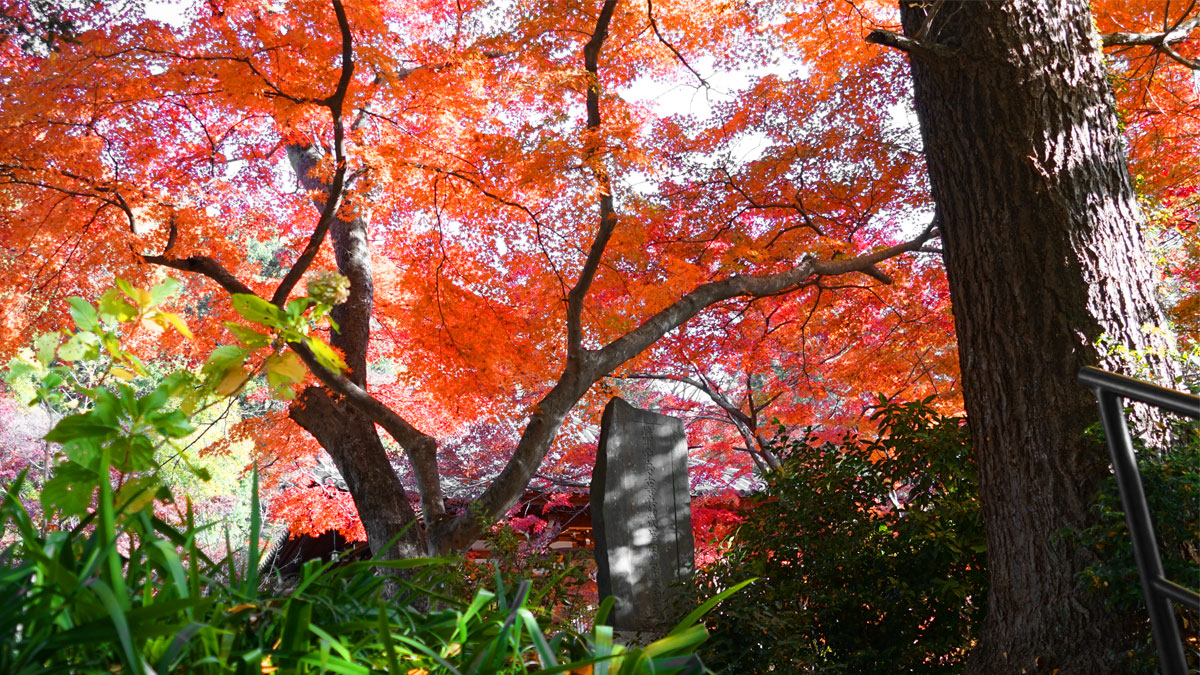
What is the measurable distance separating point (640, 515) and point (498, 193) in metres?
2.94

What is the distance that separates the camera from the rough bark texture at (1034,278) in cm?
321

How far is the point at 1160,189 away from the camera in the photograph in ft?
17.8

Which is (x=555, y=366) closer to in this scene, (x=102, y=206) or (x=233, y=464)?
(x=102, y=206)

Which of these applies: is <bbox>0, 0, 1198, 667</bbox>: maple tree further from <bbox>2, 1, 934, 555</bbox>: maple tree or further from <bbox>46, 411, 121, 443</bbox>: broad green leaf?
<bbox>46, 411, 121, 443</bbox>: broad green leaf

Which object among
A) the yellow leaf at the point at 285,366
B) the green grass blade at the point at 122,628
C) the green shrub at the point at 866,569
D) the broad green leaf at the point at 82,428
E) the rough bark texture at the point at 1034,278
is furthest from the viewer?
the green shrub at the point at 866,569

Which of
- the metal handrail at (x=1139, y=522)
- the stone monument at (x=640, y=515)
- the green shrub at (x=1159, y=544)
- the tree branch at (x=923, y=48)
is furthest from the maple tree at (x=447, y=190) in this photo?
the metal handrail at (x=1139, y=522)

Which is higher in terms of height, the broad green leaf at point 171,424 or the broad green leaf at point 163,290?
the broad green leaf at point 163,290

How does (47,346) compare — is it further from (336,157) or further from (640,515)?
(336,157)

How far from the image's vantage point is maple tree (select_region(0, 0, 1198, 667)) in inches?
226

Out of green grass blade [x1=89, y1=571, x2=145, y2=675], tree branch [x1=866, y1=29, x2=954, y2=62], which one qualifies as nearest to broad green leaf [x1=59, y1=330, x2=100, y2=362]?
green grass blade [x1=89, y1=571, x2=145, y2=675]

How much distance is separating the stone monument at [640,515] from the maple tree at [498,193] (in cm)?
58

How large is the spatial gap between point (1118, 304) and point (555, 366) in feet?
16.7

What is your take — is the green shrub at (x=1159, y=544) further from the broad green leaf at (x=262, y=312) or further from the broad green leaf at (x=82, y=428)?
the broad green leaf at (x=82, y=428)

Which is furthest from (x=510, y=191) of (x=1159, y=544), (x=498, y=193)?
(x=1159, y=544)
